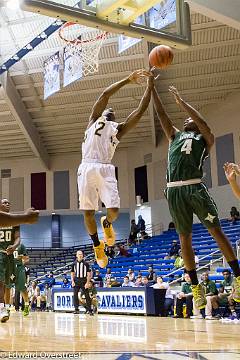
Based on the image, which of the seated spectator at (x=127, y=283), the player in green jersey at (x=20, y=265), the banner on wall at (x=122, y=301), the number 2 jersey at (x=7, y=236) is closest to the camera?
the number 2 jersey at (x=7, y=236)

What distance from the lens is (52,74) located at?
63.3 ft

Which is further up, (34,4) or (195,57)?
(195,57)

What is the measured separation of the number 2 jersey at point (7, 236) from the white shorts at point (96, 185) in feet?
8.06

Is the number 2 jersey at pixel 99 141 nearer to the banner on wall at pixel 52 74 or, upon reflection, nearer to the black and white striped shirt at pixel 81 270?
the black and white striped shirt at pixel 81 270

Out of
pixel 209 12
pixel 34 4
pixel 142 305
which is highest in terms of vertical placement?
pixel 209 12

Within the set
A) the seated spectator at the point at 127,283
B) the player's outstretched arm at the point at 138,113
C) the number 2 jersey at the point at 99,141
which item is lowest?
the seated spectator at the point at 127,283

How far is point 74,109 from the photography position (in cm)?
2408

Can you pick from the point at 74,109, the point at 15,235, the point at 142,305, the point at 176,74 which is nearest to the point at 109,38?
the point at 176,74

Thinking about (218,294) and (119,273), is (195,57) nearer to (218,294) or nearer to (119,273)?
(119,273)

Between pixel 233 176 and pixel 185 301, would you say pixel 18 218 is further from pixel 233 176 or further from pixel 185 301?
pixel 185 301

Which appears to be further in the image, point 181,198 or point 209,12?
point 209,12

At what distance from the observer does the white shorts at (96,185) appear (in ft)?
20.0

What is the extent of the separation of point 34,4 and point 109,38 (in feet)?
45.9

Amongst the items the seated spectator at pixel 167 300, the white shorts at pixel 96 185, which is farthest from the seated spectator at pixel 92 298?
the white shorts at pixel 96 185
